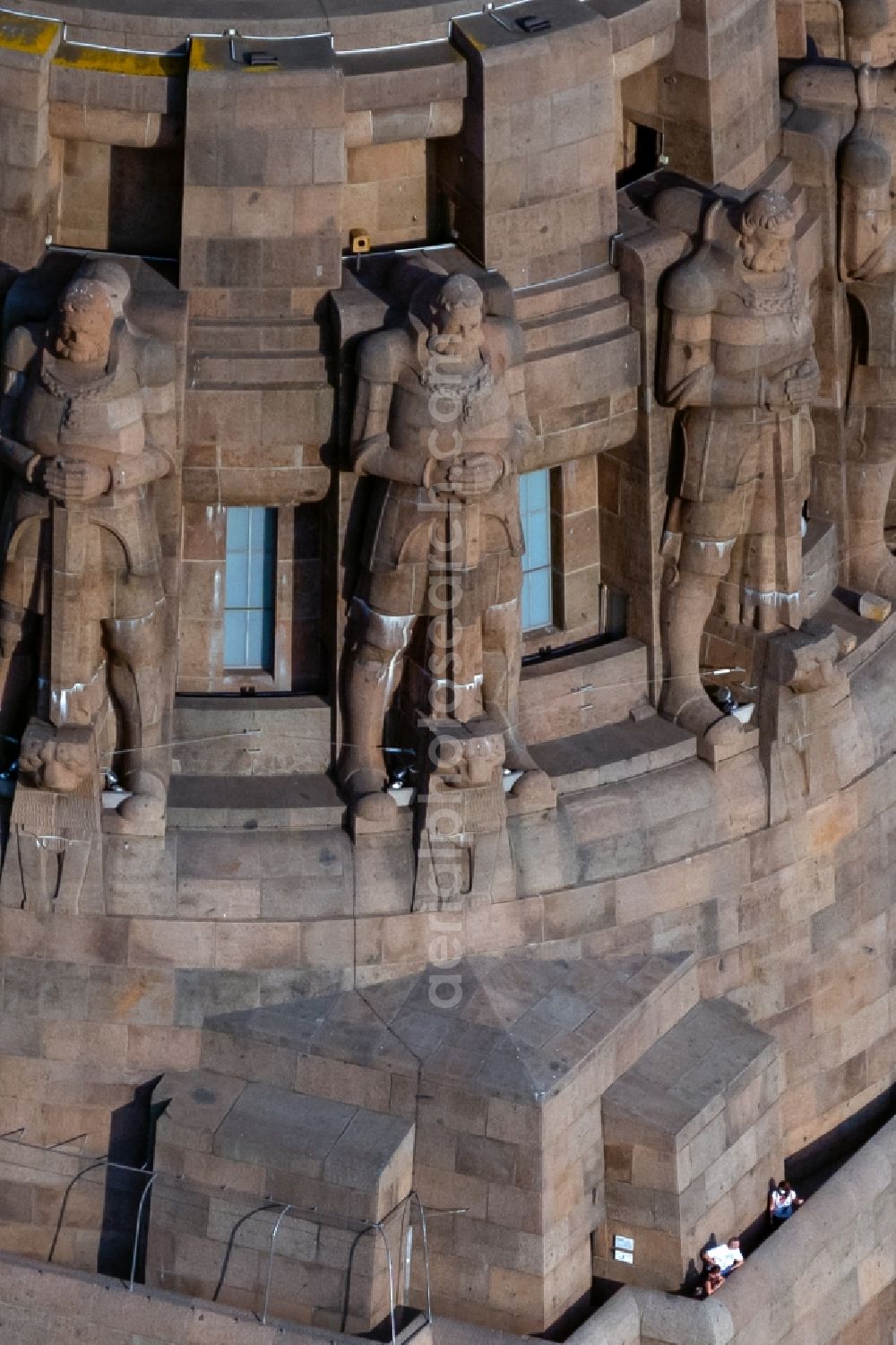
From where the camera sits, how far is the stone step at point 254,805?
160 feet

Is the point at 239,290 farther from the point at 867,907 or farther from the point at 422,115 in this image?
the point at 867,907

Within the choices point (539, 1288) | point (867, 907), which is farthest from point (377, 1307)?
point (867, 907)

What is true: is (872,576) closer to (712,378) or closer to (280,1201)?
(712,378)

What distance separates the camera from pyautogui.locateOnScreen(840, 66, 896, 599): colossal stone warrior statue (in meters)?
50.6

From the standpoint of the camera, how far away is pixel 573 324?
48.2 m

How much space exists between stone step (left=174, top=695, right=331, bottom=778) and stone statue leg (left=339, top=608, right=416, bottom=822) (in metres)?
0.45

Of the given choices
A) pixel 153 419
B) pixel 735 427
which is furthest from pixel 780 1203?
pixel 153 419

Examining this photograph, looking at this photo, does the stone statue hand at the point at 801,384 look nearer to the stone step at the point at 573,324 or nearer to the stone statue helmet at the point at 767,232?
the stone statue helmet at the point at 767,232

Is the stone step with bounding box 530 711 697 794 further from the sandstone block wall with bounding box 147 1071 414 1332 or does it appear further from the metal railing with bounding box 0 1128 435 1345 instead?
the metal railing with bounding box 0 1128 435 1345

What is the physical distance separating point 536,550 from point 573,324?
11.0 ft

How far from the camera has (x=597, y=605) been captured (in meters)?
51.0

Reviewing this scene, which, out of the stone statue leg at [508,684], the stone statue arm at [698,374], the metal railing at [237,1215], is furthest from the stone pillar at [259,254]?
the metal railing at [237,1215]

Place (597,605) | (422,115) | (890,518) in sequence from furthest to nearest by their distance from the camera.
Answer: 1. (890,518)
2. (597,605)
3. (422,115)

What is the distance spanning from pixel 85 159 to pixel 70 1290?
1278 centimetres
